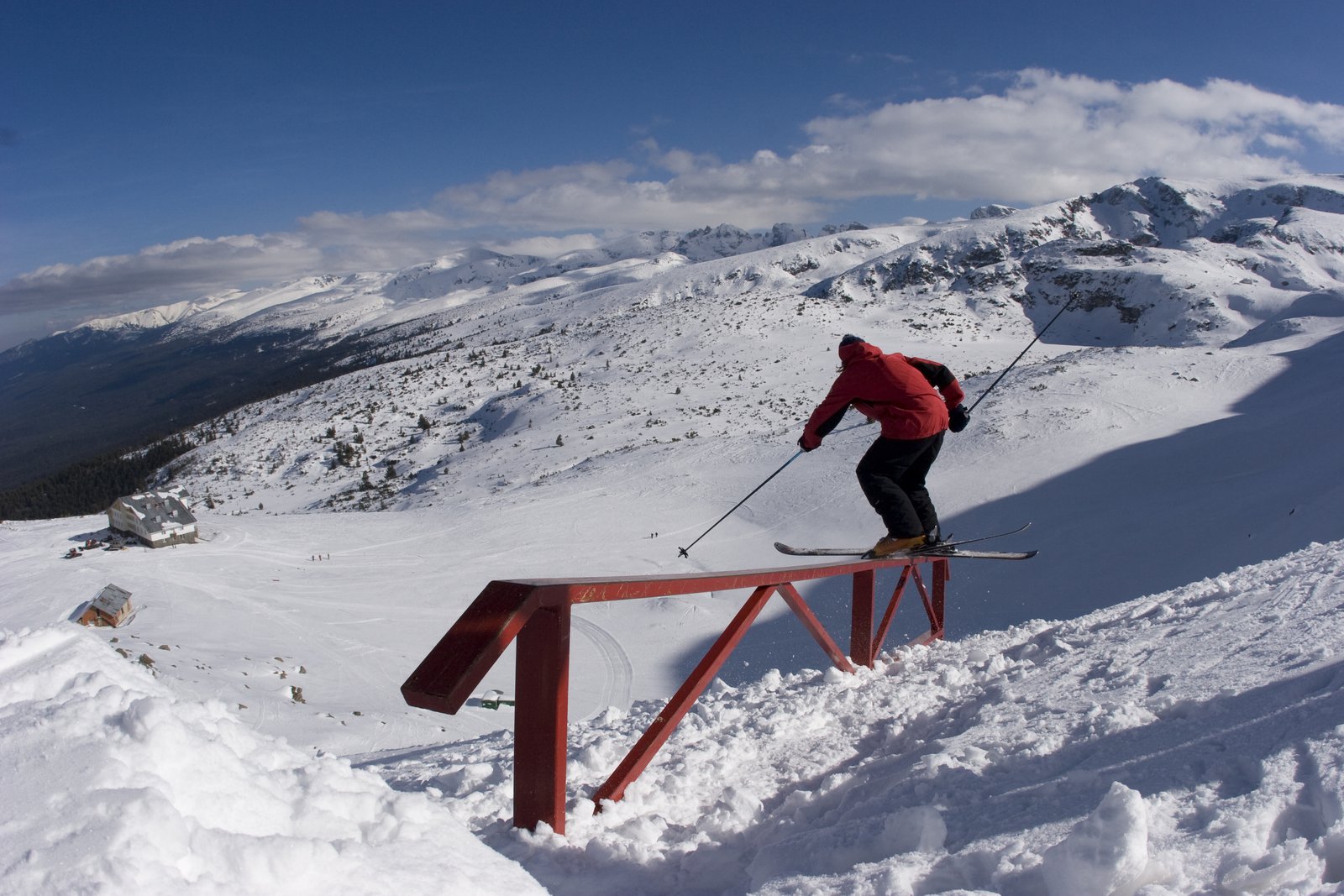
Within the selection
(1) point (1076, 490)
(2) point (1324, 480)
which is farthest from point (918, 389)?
(1) point (1076, 490)

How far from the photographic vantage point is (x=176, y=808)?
2.04 m

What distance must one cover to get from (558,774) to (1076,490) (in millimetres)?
18489

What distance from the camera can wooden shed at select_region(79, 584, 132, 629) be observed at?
15398 millimetres

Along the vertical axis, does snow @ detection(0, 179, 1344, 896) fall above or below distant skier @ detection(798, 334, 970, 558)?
below

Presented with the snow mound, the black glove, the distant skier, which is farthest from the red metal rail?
the black glove

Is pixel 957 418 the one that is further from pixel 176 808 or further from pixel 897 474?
pixel 176 808

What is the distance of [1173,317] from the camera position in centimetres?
6469

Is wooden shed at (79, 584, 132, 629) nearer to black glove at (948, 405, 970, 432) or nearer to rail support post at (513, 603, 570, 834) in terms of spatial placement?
rail support post at (513, 603, 570, 834)

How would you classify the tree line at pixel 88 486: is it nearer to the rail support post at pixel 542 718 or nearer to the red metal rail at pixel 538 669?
the red metal rail at pixel 538 669

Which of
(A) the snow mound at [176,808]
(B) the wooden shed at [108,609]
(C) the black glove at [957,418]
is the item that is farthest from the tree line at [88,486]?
(A) the snow mound at [176,808]

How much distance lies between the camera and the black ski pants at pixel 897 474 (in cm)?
648

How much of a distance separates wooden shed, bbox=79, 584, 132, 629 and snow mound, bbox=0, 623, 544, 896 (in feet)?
51.7

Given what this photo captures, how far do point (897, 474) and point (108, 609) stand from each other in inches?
669

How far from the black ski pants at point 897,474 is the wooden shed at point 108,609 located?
1600cm
